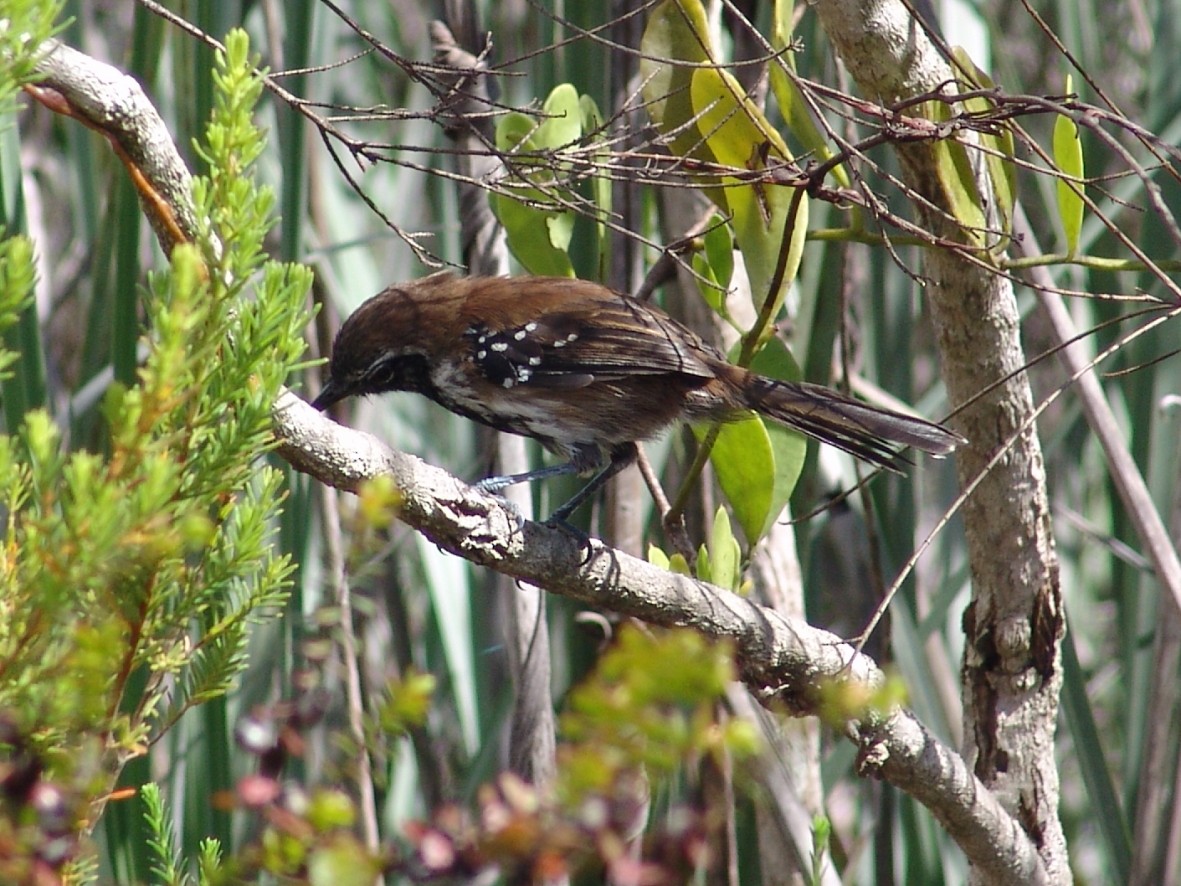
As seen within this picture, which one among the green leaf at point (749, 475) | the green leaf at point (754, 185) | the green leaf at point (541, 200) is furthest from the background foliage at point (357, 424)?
the green leaf at point (749, 475)

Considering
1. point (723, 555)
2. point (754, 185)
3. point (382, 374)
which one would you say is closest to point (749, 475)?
point (723, 555)

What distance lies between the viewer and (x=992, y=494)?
7.24ft

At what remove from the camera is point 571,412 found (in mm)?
2850

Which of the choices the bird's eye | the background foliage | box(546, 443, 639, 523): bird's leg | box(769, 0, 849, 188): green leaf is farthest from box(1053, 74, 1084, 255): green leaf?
the bird's eye

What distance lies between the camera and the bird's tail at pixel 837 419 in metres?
2.57

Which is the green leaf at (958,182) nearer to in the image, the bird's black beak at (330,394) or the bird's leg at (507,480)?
the bird's leg at (507,480)

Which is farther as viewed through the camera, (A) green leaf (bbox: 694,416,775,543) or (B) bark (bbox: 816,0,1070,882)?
(A) green leaf (bbox: 694,416,775,543)

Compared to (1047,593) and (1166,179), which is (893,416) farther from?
(1166,179)

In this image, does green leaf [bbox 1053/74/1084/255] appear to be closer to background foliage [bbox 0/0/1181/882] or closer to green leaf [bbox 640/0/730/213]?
background foliage [bbox 0/0/1181/882]

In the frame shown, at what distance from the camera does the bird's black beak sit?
2.93 m

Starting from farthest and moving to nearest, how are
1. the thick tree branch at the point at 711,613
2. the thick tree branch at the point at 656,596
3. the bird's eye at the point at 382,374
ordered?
the bird's eye at the point at 382,374 < the thick tree branch at the point at 711,613 < the thick tree branch at the point at 656,596

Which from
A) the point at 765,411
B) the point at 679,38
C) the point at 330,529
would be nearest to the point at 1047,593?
the point at 765,411

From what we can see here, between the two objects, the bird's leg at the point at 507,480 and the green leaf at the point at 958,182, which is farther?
the bird's leg at the point at 507,480

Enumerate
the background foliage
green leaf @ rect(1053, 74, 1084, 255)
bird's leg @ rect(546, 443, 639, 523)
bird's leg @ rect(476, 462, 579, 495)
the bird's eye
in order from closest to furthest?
the background foliage, green leaf @ rect(1053, 74, 1084, 255), bird's leg @ rect(476, 462, 579, 495), bird's leg @ rect(546, 443, 639, 523), the bird's eye
